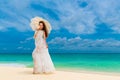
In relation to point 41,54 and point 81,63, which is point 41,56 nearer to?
point 41,54

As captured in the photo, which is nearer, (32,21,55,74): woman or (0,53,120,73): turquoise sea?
(32,21,55,74): woman

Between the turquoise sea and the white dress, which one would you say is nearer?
the white dress

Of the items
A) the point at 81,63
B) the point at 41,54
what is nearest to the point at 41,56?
the point at 41,54

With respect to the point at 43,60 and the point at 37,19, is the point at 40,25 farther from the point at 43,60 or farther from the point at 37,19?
the point at 43,60

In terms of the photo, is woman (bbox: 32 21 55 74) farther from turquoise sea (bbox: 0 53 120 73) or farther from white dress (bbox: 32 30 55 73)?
turquoise sea (bbox: 0 53 120 73)

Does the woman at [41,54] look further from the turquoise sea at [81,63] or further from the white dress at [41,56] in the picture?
the turquoise sea at [81,63]

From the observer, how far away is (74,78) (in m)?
11.9

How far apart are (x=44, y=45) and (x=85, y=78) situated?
1726mm

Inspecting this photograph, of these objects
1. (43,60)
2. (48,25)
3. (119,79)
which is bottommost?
(119,79)

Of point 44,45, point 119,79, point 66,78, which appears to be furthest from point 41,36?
point 119,79

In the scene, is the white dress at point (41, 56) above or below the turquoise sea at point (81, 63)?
below

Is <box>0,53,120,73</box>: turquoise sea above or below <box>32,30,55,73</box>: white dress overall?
above

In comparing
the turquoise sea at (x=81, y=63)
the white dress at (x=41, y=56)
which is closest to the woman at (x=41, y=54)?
the white dress at (x=41, y=56)

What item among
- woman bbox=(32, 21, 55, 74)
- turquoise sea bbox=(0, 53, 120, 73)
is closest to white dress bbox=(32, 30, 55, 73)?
woman bbox=(32, 21, 55, 74)
